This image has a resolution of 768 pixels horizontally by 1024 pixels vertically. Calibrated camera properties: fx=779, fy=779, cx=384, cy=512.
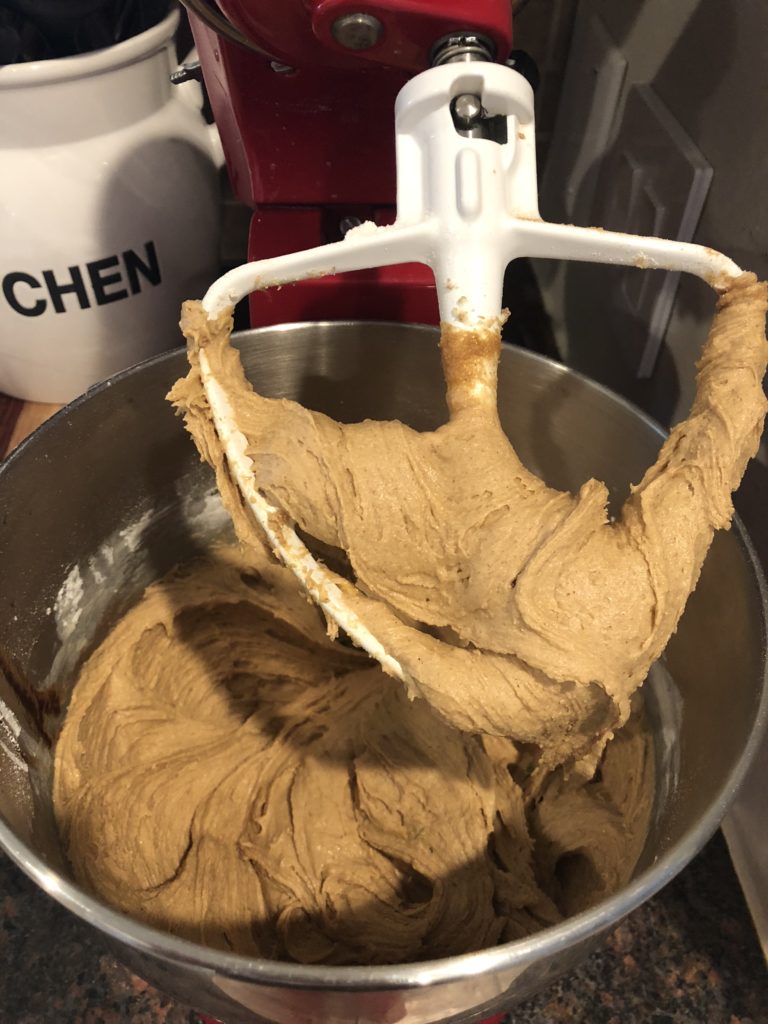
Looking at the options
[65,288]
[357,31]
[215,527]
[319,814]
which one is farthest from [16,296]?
[319,814]

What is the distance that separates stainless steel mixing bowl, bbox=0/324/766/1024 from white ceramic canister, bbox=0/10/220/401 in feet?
0.72

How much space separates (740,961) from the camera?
0.73 metres

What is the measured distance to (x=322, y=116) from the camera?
665 millimetres

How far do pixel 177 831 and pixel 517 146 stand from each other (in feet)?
2.00

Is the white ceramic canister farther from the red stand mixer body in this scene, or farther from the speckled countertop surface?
the speckled countertop surface

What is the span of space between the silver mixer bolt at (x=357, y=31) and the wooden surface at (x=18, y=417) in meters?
0.67

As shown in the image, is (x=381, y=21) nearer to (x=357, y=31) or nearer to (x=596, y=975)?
(x=357, y=31)

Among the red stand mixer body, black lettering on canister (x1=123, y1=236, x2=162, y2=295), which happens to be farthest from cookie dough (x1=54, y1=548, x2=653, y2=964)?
black lettering on canister (x1=123, y1=236, x2=162, y2=295)

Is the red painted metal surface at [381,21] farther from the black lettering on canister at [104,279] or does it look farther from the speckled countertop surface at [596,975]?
the speckled countertop surface at [596,975]

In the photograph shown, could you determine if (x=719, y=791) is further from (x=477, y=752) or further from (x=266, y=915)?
(x=266, y=915)

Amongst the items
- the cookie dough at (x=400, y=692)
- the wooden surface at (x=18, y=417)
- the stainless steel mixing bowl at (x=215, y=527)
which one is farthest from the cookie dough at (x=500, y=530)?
the wooden surface at (x=18, y=417)

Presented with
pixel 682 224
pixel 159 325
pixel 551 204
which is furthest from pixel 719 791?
pixel 551 204

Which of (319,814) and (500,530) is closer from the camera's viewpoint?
(500,530)

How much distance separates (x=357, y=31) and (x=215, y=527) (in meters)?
0.55
